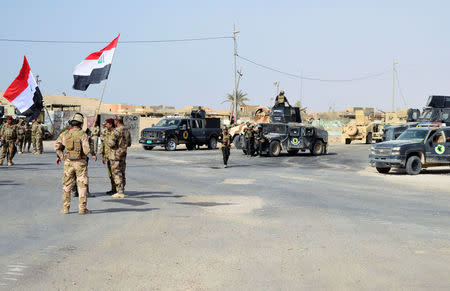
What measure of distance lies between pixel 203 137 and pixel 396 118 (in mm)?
21648

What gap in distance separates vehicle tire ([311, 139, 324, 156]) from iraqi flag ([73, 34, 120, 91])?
12932mm

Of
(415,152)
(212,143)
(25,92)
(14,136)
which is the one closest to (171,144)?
(212,143)

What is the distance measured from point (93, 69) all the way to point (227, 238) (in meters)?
18.9

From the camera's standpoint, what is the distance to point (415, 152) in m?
21.2

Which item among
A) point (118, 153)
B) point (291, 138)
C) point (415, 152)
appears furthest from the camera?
point (291, 138)

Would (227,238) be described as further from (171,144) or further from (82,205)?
(171,144)

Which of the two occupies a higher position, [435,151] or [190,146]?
[435,151]

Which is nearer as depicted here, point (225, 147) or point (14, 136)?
point (14, 136)

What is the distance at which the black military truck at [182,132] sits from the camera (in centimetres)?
3612

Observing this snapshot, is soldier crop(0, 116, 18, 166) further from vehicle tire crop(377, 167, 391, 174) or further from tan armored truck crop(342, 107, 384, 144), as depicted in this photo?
tan armored truck crop(342, 107, 384, 144)

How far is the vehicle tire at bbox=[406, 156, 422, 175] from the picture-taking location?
20.7 meters

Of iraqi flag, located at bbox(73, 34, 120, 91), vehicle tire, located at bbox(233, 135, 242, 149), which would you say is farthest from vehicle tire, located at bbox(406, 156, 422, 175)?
vehicle tire, located at bbox(233, 135, 242, 149)

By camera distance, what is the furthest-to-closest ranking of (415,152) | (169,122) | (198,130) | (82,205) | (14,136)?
(198,130)
(169,122)
(14,136)
(415,152)
(82,205)

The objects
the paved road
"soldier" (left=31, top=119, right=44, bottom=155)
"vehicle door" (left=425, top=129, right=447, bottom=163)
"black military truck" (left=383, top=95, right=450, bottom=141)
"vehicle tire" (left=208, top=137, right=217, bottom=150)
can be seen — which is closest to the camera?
the paved road
